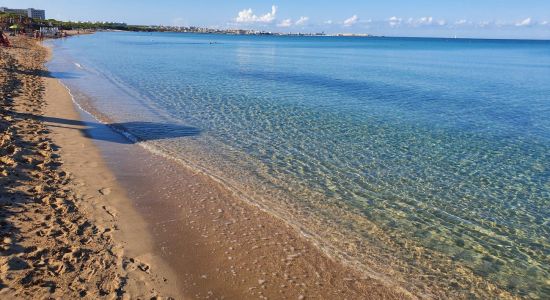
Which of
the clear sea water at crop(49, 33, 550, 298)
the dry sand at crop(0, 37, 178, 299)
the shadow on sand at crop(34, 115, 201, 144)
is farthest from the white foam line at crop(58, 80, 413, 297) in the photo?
the dry sand at crop(0, 37, 178, 299)

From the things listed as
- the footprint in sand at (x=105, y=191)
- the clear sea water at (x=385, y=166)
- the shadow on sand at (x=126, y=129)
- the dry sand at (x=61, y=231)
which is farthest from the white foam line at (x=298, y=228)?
the footprint in sand at (x=105, y=191)

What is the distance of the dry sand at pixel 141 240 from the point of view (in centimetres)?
647

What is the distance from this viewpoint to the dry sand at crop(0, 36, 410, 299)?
6473 millimetres

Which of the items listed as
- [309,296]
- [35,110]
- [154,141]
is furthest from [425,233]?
[35,110]

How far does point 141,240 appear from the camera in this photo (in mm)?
7949

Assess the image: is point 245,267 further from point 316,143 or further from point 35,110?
point 35,110

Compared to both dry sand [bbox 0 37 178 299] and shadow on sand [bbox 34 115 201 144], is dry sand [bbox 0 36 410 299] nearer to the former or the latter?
dry sand [bbox 0 37 178 299]

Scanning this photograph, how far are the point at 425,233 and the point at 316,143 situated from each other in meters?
7.04

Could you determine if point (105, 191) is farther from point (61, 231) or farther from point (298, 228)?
point (298, 228)

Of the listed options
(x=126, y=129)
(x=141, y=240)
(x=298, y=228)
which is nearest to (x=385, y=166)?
(x=298, y=228)

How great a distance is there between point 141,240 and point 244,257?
83.2 inches

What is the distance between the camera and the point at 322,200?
34.5ft

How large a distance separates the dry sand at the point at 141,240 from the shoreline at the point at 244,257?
2cm

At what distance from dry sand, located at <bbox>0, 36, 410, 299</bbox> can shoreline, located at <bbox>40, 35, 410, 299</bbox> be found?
20mm
